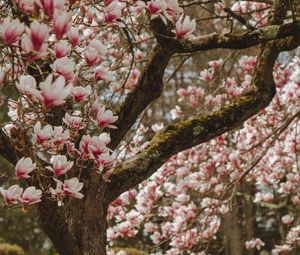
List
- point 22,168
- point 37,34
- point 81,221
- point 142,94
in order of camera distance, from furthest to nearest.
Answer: point 142,94 → point 81,221 → point 22,168 → point 37,34

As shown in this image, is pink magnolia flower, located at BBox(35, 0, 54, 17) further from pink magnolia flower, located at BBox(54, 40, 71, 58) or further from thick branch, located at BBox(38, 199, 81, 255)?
thick branch, located at BBox(38, 199, 81, 255)

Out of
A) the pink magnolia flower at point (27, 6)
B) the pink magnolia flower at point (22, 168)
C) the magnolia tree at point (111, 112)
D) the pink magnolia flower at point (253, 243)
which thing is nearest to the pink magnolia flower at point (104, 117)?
the magnolia tree at point (111, 112)

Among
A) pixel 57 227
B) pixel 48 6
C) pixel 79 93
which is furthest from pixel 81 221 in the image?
pixel 48 6

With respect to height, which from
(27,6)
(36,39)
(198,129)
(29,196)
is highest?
(198,129)

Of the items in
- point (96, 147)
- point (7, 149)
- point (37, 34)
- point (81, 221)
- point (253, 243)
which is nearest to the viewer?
point (37, 34)

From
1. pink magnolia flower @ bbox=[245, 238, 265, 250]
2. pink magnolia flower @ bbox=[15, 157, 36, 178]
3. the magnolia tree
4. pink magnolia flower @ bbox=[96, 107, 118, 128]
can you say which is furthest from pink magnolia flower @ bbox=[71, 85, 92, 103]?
pink magnolia flower @ bbox=[245, 238, 265, 250]

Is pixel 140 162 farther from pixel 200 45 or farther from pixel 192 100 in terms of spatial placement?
pixel 192 100

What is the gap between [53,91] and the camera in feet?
3.62

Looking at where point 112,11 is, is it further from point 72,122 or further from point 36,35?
point 36,35

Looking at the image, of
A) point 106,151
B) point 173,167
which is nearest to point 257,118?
point 173,167

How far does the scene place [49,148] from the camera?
65.3 inches

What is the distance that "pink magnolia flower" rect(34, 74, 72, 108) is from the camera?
1.09 meters

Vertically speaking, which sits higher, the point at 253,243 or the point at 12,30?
the point at 253,243

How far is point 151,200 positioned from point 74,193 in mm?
Result: 2989
